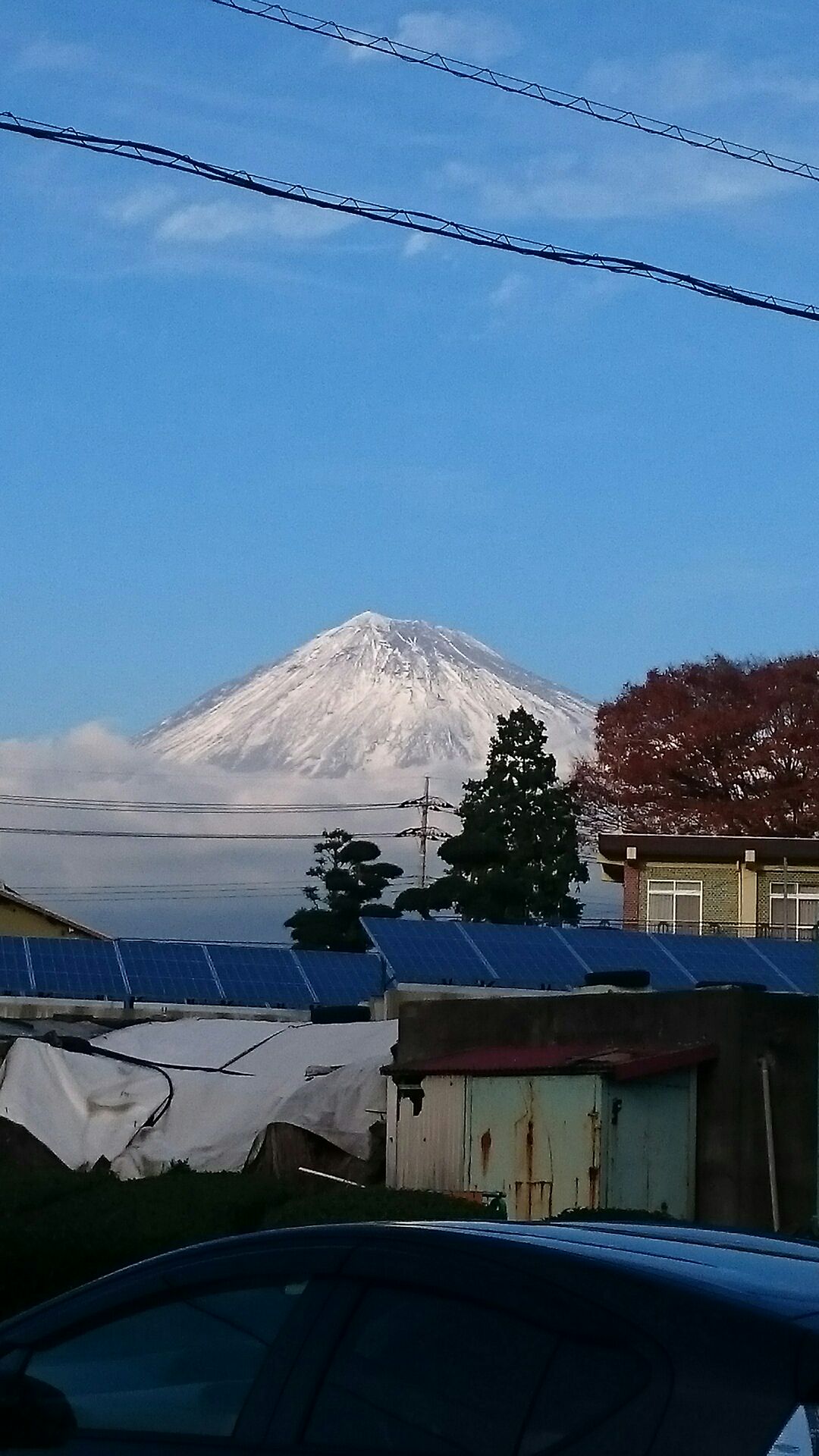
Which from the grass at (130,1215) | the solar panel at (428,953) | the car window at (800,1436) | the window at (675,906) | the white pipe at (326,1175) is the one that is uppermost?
the window at (675,906)

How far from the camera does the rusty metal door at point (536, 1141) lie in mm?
14703

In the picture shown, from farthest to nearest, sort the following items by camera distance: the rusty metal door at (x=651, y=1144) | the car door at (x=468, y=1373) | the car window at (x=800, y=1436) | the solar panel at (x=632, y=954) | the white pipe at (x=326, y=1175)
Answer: the solar panel at (x=632, y=954) → the white pipe at (x=326, y=1175) → the rusty metal door at (x=651, y=1144) → the car door at (x=468, y=1373) → the car window at (x=800, y=1436)

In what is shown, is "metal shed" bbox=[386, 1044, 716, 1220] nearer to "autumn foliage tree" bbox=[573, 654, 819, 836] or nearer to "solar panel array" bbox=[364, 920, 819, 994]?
"solar panel array" bbox=[364, 920, 819, 994]

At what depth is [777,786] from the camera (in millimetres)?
43812

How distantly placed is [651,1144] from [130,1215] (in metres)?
5.45

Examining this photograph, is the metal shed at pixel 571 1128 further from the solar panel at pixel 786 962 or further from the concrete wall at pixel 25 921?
the concrete wall at pixel 25 921

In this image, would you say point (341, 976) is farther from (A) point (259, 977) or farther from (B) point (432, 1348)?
(B) point (432, 1348)

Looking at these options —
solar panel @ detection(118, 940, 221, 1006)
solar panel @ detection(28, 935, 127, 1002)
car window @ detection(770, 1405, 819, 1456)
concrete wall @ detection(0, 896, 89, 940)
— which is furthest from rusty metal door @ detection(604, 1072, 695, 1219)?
concrete wall @ detection(0, 896, 89, 940)

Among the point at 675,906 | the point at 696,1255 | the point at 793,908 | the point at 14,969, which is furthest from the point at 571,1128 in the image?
the point at 793,908

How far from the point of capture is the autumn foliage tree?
4359 cm

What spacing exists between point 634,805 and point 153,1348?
42.2 meters

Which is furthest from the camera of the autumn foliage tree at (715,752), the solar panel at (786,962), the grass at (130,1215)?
the autumn foliage tree at (715,752)

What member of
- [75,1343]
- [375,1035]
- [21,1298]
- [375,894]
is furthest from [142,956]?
[75,1343]

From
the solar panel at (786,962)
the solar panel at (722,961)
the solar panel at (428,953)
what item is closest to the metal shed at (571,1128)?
the solar panel at (722,961)
